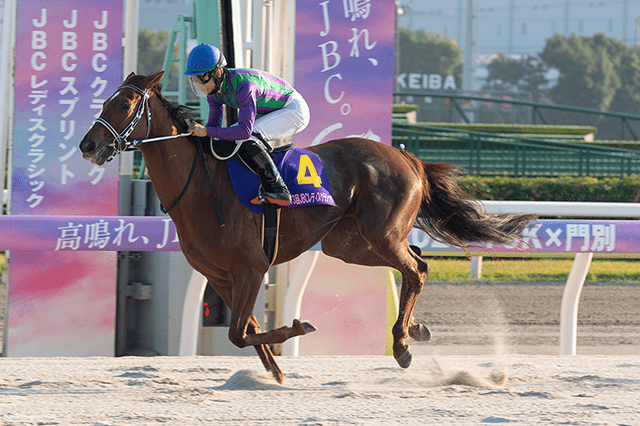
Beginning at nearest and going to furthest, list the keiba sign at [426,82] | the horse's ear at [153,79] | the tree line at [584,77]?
the horse's ear at [153,79]
the tree line at [584,77]
the keiba sign at [426,82]

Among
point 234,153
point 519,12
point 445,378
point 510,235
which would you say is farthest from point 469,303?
point 519,12

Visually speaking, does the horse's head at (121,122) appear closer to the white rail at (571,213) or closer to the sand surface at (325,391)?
the sand surface at (325,391)

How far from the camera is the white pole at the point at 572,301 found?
14.0 ft

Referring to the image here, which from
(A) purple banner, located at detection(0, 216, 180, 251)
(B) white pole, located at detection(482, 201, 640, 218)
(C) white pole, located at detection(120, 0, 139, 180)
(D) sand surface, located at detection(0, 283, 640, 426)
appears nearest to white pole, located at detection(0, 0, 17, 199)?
(A) purple banner, located at detection(0, 216, 180, 251)

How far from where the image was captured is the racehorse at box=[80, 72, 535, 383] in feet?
10.4

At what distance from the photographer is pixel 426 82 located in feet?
170

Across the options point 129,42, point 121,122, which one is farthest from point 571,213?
point 129,42

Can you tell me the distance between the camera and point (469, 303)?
6734 millimetres

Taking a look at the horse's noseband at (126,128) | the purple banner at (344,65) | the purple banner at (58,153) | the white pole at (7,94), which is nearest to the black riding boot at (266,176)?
the horse's noseband at (126,128)

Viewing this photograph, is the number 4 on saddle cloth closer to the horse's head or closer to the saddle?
the saddle

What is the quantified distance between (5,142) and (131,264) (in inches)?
41.7

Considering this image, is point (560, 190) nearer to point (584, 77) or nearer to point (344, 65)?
point (344, 65)

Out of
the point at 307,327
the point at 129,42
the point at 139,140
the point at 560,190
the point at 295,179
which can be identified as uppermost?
the point at 129,42

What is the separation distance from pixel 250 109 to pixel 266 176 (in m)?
0.30
